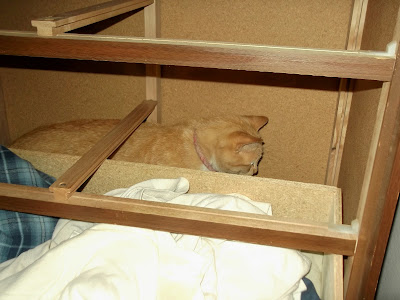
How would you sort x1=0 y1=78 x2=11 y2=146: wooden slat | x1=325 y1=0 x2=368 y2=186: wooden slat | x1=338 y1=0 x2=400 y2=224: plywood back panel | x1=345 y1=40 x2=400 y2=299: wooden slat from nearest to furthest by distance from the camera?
x1=345 y1=40 x2=400 y2=299: wooden slat, x1=338 y1=0 x2=400 y2=224: plywood back panel, x1=325 y1=0 x2=368 y2=186: wooden slat, x1=0 y1=78 x2=11 y2=146: wooden slat

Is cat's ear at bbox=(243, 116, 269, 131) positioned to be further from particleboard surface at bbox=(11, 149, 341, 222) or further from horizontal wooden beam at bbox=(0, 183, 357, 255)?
horizontal wooden beam at bbox=(0, 183, 357, 255)

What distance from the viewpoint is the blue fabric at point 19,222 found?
3.29 feet

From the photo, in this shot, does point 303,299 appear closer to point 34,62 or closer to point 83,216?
point 83,216

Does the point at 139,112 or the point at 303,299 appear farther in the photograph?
the point at 139,112

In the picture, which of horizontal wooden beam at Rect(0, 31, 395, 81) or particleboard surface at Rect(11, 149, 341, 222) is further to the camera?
particleboard surface at Rect(11, 149, 341, 222)

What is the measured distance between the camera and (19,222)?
3.39ft

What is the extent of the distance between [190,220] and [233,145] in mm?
700

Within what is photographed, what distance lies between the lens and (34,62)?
1.61 m

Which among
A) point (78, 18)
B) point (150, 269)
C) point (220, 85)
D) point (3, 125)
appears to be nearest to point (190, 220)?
point (150, 269)

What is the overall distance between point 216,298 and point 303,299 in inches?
10.3

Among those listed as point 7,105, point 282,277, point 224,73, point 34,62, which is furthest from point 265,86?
point 7,105

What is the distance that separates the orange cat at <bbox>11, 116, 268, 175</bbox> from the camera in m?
1.38

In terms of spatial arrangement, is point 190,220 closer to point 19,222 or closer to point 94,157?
point 94,157

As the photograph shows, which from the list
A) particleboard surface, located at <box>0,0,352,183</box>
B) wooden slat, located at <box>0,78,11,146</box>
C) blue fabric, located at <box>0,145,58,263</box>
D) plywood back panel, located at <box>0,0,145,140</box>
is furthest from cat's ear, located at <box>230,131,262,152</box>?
wooden slat, located at <box>0,78,11,146</box>
